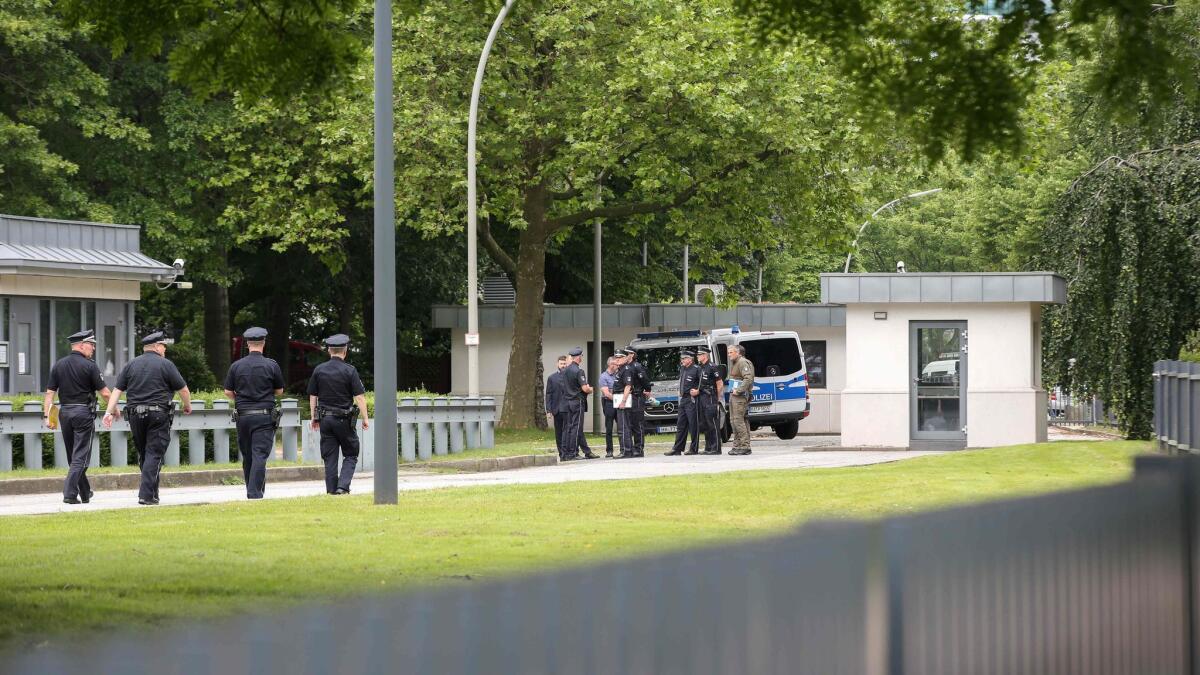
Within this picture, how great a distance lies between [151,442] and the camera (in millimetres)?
16531

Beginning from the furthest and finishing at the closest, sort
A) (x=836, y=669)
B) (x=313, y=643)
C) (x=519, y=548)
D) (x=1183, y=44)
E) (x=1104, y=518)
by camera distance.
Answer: (x=519, y=548), (x=1183, y=44), (x=1104, y=518), (x=836, y=669), (x=313, y=643)

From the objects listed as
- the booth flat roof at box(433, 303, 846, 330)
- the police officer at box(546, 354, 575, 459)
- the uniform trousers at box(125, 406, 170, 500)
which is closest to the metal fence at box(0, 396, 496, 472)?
the police officer at box(546, 354, 575, 459)

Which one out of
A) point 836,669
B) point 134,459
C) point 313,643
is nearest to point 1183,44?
point 836,669

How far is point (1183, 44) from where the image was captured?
31.8 feet

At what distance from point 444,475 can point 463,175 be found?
11.0m

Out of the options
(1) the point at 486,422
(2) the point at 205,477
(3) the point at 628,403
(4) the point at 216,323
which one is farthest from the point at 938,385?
(4) the point at 216,323

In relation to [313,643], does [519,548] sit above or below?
below

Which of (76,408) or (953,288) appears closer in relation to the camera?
(76,408)

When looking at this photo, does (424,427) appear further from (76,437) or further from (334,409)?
(76,437)

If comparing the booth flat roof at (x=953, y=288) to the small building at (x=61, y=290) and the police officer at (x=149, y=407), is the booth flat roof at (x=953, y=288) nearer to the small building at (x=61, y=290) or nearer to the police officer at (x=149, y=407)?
the small building at (x=61, y=290)

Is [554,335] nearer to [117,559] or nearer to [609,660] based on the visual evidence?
[117,559]

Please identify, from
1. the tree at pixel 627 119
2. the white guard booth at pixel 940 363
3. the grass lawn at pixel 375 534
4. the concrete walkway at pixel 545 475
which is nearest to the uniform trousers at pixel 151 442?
the concrete walkway at pixel 545 475

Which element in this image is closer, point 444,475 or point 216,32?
point 216,32

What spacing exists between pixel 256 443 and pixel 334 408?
0.87 meters
